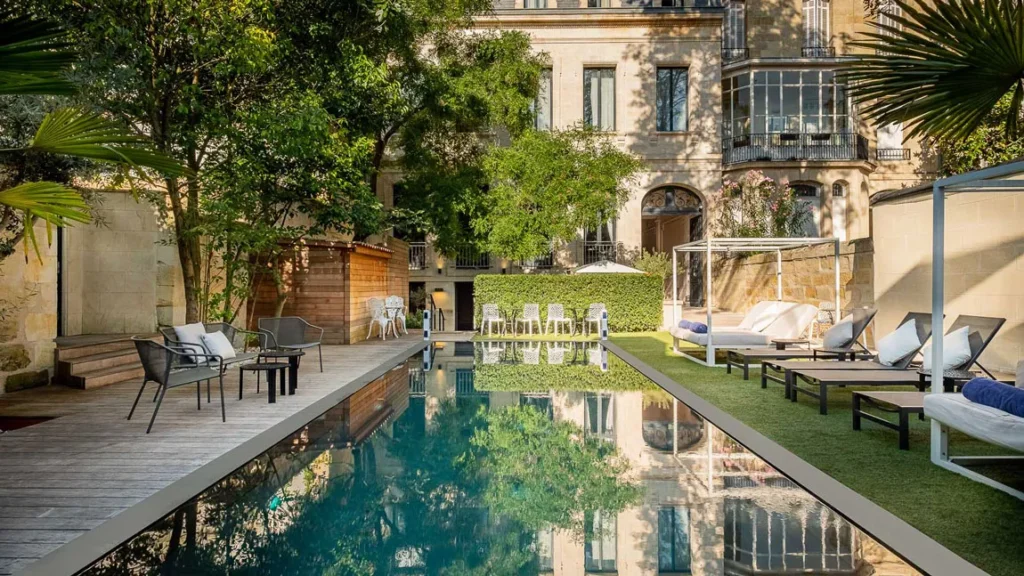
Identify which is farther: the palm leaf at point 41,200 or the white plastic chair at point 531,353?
the white plastic chair at point 531,353

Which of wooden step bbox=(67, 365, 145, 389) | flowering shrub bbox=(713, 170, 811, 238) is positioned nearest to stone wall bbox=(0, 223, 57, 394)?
wooden step bbox=(67, 365, 145, 389)

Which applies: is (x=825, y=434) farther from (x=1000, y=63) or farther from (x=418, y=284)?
(x=418, y=284)

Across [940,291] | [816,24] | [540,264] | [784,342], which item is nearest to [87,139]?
[940,291]

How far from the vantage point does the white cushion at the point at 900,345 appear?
679cm

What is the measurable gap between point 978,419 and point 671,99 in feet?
69.3

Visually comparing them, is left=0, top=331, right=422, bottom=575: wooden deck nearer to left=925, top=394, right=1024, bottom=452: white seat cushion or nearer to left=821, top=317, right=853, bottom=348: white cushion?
left=925, top=394, right=1024, bottom=452: white seat cushion

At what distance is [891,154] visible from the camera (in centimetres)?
2448

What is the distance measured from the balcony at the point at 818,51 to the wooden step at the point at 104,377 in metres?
24.9

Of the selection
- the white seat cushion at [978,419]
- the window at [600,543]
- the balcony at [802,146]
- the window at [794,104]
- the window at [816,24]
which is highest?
the window at [816,24]

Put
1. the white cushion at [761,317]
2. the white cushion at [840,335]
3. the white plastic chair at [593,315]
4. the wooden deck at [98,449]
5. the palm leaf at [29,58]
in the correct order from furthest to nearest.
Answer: the white plastic chair at [593,315] < the white cushion at [761,317] < the white cushion at [840,335] < the wooden deck at [98,449] < the palm leaf at [29,58]

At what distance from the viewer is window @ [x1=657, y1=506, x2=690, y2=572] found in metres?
3.16

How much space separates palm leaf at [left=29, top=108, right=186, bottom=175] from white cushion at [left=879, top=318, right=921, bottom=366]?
7.27m

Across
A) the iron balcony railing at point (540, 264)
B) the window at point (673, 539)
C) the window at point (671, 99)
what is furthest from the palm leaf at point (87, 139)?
the window at point (671, 99)

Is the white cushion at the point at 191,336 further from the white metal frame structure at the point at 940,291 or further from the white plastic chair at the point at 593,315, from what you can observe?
the white plastic chair at the point at 593,315
